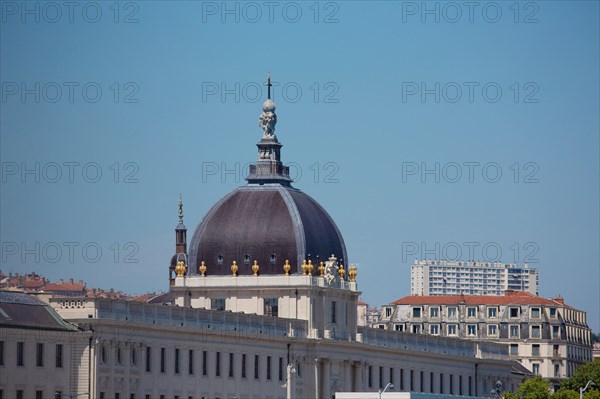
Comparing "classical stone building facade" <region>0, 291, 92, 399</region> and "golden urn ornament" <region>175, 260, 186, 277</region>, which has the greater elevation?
"golden urn ornament" <region>175, 260, 186, 277</region>

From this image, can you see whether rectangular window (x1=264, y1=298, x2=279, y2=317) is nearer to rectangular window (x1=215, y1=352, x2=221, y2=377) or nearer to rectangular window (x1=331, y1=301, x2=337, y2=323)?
rectangular window (x1=331, y1=301, x2=337, y2=323)

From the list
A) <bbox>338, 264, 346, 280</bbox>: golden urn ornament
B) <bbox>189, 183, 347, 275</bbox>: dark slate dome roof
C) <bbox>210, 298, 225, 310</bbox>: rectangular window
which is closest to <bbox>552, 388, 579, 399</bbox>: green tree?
<bbox>338, 264, 346, 280</bbox>: golden urn ornament

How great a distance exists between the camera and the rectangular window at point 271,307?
506 ft

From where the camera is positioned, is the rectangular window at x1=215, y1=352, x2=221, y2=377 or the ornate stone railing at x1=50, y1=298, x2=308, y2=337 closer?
the ornate stone railing at x1=50, y1=298, x2=308, y2=337

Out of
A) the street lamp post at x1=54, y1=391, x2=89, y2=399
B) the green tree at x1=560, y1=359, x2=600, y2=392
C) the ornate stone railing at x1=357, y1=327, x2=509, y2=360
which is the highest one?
the ornate stone railing at x1=357, y1=327, x2=509, y2=360

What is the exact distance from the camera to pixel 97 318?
123 meters

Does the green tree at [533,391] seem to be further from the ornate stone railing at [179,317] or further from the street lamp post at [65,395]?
the street lamp post at [65,395]

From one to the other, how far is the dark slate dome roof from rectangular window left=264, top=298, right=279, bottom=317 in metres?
2.22

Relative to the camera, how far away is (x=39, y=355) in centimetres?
11956

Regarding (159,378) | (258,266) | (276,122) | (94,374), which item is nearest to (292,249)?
(258,266)

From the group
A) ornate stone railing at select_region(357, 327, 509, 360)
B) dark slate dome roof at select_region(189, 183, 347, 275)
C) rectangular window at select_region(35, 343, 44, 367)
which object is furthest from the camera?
ornate stone railing at select_region(357, 327, 509, 360)

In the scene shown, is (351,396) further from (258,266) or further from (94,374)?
(258,266)

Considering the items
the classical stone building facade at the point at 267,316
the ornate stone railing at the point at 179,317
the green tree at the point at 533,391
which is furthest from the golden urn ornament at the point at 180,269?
the green tree at the point at 533,391

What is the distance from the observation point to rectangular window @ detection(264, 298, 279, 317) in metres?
154
